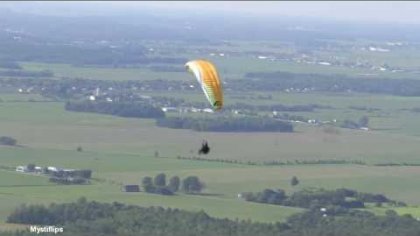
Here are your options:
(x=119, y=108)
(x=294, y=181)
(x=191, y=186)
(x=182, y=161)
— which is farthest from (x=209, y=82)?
(x=119, y=108)

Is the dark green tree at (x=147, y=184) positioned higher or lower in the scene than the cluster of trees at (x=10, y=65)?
lower

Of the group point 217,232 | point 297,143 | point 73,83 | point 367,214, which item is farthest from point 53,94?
point 217,232

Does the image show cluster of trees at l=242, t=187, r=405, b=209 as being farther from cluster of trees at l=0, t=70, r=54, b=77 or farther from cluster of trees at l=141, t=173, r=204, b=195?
cluster of trees at l=0, t=70, r=54, b=77

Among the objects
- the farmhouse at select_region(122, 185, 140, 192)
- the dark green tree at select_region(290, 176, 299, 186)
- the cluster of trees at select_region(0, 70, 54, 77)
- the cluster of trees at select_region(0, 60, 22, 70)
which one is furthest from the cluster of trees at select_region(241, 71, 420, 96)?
the farmhouse at select_region(122, 185, 140, 192)

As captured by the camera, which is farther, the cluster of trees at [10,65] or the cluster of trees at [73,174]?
the cluster of trees at [10,65]

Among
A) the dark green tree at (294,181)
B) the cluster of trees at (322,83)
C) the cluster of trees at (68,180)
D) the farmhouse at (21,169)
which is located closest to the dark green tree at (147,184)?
the cluster of trees at (68,180)

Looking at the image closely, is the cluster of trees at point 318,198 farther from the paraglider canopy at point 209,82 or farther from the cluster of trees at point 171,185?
the paraglider canopy at point 209,82
